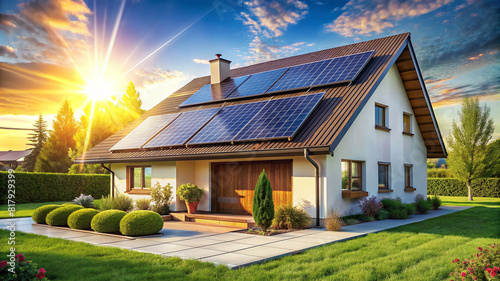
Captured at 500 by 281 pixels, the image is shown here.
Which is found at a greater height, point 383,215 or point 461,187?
point 383,215

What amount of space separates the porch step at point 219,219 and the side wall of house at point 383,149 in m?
2.74

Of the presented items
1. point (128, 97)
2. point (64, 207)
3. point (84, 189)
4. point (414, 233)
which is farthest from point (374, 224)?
point (128, 97)

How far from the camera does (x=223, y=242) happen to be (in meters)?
9.52

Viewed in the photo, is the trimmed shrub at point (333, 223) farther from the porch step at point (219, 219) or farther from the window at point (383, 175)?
the window at point (383, 175)

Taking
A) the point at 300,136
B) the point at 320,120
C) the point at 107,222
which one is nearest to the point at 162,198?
the point at 107,222

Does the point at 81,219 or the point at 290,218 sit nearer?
the point at 81,219

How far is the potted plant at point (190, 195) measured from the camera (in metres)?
14.4

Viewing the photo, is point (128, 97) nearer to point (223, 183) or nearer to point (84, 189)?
point (84, 189)

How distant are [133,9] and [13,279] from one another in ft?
25.2

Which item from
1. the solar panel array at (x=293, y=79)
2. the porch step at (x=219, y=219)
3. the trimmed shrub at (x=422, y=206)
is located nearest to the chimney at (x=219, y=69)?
the solar panel array at (x=293, y=79)

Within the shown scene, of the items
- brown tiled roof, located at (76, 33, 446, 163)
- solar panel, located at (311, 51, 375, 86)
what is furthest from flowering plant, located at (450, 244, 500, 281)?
solar panel, located at (311, 51, 375, 86)

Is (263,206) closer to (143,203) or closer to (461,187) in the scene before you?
(143,203)

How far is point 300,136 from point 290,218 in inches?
101

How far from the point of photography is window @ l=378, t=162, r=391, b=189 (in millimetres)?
15461
